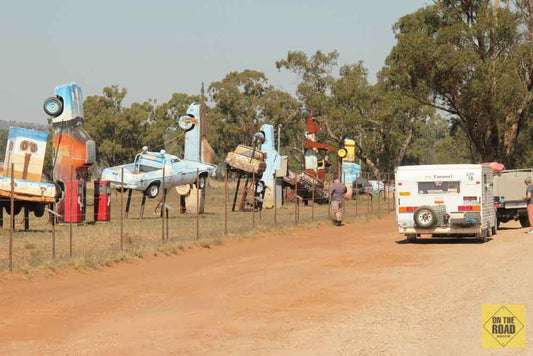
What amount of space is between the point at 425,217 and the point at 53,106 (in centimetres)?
1576

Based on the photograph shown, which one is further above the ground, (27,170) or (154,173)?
(154,173)

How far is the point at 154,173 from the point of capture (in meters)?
38.5

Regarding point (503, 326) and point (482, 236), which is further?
point (482, 236)

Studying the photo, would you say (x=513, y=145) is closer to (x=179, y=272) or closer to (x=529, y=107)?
(x=529, y=107)

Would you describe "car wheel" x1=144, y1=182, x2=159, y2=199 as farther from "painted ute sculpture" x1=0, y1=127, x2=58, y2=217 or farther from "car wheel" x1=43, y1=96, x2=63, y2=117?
"painted ute sculpture" x1=0, y1=127, x2=58, y2=217

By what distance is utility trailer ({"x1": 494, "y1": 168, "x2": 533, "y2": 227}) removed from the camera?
32219 millimetres

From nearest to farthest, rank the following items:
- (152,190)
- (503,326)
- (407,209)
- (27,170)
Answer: (503,326), (407,209), (27,170), (152,190)

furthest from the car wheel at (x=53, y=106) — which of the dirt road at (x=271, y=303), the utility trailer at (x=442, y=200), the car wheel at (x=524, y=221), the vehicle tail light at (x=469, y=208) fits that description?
the car wheel at (x=524, y=221)

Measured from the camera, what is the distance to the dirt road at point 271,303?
10453mm

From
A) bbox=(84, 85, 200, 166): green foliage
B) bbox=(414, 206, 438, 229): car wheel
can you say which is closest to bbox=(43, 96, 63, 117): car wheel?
bbox=(414, 206, 438, 229): car wheel

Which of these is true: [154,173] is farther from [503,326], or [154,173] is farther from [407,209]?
[503,326]

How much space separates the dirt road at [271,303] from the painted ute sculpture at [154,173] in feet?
51.5

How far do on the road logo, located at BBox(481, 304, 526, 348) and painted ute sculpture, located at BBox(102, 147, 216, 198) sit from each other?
2621cm

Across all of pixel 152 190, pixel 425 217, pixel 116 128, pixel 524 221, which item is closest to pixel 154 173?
pixel 152 190
